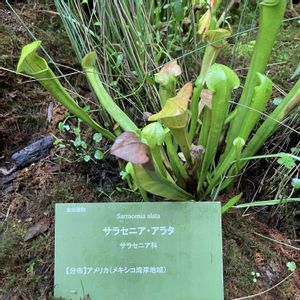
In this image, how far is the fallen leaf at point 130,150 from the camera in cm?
80

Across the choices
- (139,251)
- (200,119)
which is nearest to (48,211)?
(139,251)

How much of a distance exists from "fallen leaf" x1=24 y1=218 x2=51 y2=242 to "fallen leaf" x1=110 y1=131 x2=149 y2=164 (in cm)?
43

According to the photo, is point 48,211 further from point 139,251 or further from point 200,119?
point 200,119

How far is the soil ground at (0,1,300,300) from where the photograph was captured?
1.08 m

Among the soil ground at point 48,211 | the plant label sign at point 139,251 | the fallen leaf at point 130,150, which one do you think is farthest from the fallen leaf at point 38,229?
the fallen leaf at point 130,150

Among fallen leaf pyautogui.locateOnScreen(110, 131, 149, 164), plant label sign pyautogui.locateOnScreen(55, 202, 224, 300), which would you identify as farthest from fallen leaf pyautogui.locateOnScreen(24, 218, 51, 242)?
fallen leaf pyautogui.locateOnScreen(110, 131, 149, 164)

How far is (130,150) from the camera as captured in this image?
2.68ft

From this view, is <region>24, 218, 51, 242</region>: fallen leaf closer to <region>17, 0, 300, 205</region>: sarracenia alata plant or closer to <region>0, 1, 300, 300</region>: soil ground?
<region>0, 1, 300, 300</region>: soil ground

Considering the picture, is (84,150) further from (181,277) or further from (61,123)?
(181,277)

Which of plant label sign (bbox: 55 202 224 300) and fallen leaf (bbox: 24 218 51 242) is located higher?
fallen leaf (bbox: 24 218 51 242)

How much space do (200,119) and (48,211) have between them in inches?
17.4

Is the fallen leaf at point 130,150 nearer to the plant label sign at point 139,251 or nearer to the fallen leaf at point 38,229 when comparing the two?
the plant label sign at point 139,251

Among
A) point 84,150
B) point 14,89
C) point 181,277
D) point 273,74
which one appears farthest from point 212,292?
point 14,89

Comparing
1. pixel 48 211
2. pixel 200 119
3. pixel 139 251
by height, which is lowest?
pixel 139 251
